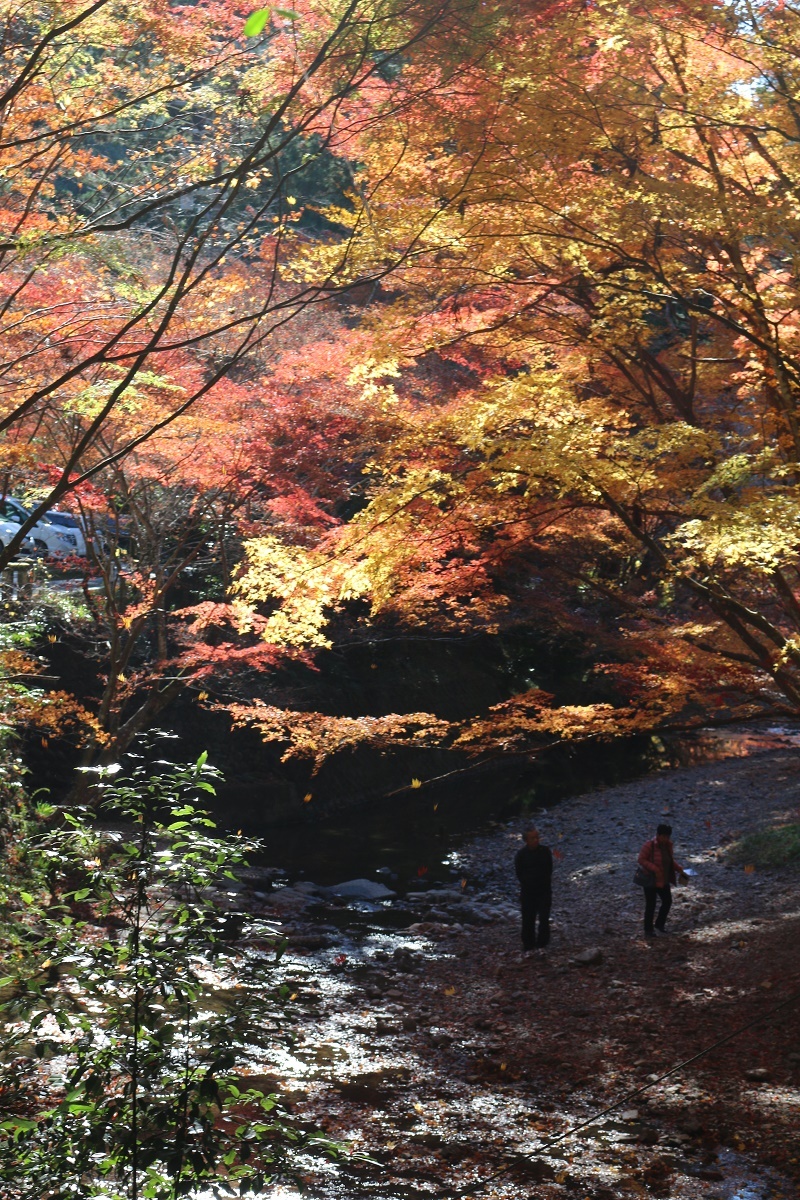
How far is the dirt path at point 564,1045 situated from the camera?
5859 mm

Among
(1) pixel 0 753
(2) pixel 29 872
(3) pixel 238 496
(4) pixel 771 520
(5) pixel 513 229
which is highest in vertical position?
(5) pixel 513 229

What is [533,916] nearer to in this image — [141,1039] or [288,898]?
[288,898]

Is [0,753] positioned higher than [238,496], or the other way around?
[238,496]

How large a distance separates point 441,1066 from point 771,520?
4.92m

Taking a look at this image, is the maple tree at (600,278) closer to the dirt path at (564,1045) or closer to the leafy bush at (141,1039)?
the dirt path at (564,1045)

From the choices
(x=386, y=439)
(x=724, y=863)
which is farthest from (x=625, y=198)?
(x=724, y=863)

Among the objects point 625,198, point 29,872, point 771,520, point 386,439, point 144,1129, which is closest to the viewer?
point 144,1129

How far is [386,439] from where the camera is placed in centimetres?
1271

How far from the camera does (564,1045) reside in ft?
26.2

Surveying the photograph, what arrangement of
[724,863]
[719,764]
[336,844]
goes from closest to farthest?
[724,863], [336,844], [719,764]

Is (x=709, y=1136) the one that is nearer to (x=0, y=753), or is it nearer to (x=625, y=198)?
(x=625, y=198)

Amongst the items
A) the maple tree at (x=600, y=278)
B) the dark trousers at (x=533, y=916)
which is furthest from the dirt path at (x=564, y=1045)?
the maple tree at (x=600, y=278)

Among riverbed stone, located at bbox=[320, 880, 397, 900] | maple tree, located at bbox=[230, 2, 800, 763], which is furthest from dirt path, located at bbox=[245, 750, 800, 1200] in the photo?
maple tree, located at bbox=[230, 2, 800, 763]

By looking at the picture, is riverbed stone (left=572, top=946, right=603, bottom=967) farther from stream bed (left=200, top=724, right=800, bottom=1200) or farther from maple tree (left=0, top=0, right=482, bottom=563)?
maple tree (left=0, top=0, right=482, bottom=563)
